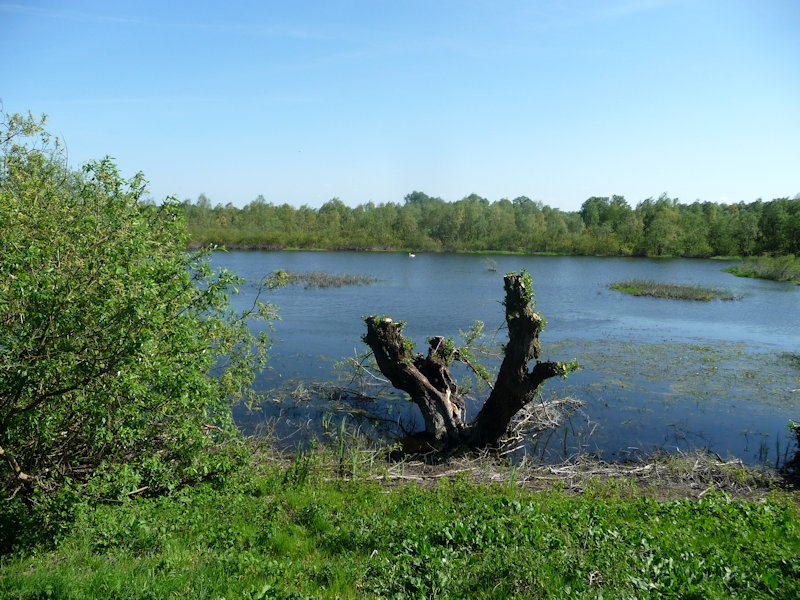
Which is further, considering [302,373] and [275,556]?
[302,373]

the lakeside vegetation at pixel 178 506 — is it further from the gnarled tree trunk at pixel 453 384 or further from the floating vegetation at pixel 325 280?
the floating vegetation at pixel 325 280

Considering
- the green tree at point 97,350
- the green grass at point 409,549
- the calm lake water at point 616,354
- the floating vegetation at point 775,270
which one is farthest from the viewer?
the floating vegetation at point 775,270

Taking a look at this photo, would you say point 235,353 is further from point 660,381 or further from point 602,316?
point 602,316

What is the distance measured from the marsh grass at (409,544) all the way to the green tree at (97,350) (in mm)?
754

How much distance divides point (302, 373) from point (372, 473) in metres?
9.40

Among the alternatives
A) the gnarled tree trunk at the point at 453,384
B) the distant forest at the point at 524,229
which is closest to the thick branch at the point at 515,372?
the gnarled tree trunk at the point at 453,384

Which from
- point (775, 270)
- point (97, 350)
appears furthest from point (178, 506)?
point (775, 270)

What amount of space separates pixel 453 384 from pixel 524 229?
83.5m

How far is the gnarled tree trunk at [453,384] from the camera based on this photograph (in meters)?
13.6

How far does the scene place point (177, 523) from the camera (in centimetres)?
779

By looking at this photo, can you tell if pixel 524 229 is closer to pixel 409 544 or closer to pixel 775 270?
pixel 775 270

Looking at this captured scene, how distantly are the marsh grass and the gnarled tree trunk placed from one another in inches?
116

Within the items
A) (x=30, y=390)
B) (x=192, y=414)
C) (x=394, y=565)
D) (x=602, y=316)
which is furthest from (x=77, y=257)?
(x=602, y=316)

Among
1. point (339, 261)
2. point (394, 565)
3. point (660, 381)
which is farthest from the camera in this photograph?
point (339, 261)
